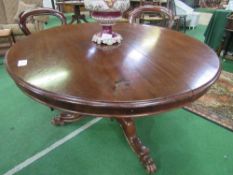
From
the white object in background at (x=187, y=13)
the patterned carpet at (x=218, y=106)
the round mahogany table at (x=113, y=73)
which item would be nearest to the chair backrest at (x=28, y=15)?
the round mahogany table at (x=113, y=73)

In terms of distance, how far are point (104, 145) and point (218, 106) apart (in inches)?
48.9

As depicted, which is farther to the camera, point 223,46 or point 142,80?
point 223,46

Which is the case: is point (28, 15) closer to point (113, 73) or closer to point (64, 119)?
point (64, 119)

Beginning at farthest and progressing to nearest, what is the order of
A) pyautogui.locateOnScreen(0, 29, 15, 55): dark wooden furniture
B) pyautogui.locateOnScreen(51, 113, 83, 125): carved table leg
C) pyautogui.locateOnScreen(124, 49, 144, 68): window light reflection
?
pyautogui.locateOnScreen(0, 29, 15, 55): dark wooden furniture, pyautogui.locateOnScreen(51, 113, 83, 125): carved table leg, pyautogui.locateOnScreen(124, 49, 144, 68): window light reflection

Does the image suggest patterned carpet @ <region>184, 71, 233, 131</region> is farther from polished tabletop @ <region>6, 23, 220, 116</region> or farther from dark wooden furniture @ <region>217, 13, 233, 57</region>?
polished tabletop @ <region>6, 23, 220, 116</region>

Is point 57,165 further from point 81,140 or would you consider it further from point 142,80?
point 142,80

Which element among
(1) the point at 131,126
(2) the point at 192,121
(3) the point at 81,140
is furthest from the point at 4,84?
(2) the point at 192,121

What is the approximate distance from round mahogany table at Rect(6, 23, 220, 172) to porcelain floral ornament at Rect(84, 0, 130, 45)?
2.1 inches

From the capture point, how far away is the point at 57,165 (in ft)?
4.18

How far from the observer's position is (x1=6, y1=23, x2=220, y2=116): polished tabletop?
22.6 inches

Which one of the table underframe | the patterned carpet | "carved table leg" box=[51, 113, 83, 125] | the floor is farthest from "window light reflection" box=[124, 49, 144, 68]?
the patterned carpet

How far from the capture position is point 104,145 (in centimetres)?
143

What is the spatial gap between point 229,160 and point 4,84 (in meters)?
2.37

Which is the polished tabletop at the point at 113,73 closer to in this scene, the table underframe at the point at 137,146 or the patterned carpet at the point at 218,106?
the table underframe at the point at 137,146
